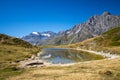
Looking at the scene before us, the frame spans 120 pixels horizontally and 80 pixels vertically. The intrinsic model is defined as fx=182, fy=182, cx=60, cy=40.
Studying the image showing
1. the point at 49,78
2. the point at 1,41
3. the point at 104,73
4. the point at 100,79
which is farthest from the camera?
the point at 1,41

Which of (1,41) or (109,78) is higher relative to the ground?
(1,41)

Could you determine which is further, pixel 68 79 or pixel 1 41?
pixel 1 41

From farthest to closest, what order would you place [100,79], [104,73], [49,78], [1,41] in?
[1,41] → [104,73] → [49,78] → [100,79]

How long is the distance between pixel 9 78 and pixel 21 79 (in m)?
3.62

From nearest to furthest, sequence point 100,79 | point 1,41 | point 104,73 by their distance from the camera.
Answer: point 100,79, point 104,73, point 1,41

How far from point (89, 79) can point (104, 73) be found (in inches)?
291

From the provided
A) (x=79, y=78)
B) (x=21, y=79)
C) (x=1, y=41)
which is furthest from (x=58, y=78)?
(x=1, y=41)

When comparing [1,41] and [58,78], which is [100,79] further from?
[1,41]

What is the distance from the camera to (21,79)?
1700 inches

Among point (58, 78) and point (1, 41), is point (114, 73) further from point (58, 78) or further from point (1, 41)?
point (1, 41)

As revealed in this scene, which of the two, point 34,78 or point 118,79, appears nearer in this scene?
point 118,79

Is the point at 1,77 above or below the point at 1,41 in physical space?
below

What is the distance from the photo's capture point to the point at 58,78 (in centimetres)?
4303

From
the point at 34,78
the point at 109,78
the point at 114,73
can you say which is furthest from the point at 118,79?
the point at 34,78
